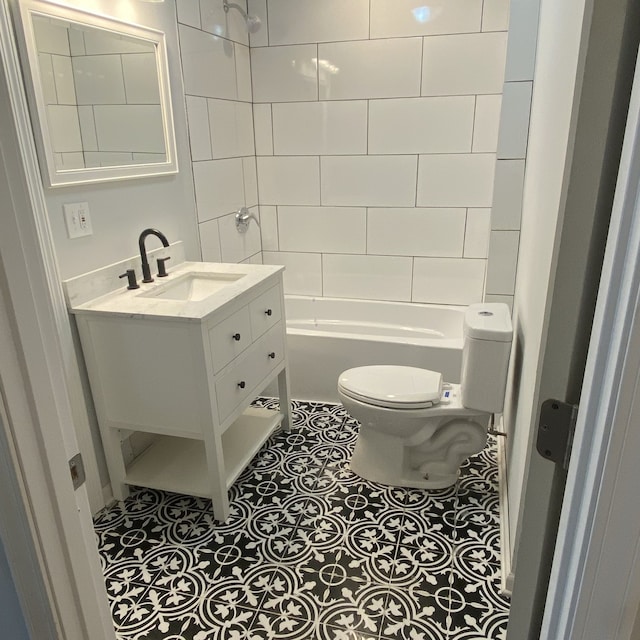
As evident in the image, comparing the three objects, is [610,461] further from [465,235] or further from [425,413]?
[465,235]

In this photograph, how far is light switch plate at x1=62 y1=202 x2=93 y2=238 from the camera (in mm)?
1880

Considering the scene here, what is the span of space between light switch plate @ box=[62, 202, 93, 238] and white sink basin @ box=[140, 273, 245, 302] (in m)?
0.41

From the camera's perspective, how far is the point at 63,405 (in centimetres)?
82

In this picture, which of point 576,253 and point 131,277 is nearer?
point 576,253

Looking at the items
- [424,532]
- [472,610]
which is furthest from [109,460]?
[472,610]

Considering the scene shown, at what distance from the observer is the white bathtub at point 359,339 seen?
2.79 meters

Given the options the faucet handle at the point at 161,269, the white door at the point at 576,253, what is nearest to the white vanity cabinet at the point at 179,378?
the faucet handle at the point at 161,269

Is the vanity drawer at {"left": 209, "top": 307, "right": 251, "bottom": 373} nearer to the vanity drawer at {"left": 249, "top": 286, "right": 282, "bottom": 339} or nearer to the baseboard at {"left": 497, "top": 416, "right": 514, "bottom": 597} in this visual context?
the vanity drawer at {"left": 249, "top": 286, "right": 282, "bottom": 339}

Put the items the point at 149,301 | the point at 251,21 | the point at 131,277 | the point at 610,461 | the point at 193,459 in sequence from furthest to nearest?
the point at 251,21
the point at 193,459
the point at 131,277
the point at 149,301
the point at 610,461

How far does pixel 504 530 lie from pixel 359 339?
1225mm

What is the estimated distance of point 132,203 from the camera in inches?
86.4

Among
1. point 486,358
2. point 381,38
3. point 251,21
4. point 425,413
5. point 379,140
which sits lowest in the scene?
point 425,413

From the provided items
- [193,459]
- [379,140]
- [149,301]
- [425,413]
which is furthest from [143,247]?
[379,140]

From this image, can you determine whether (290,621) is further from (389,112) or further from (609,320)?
(389,112)
